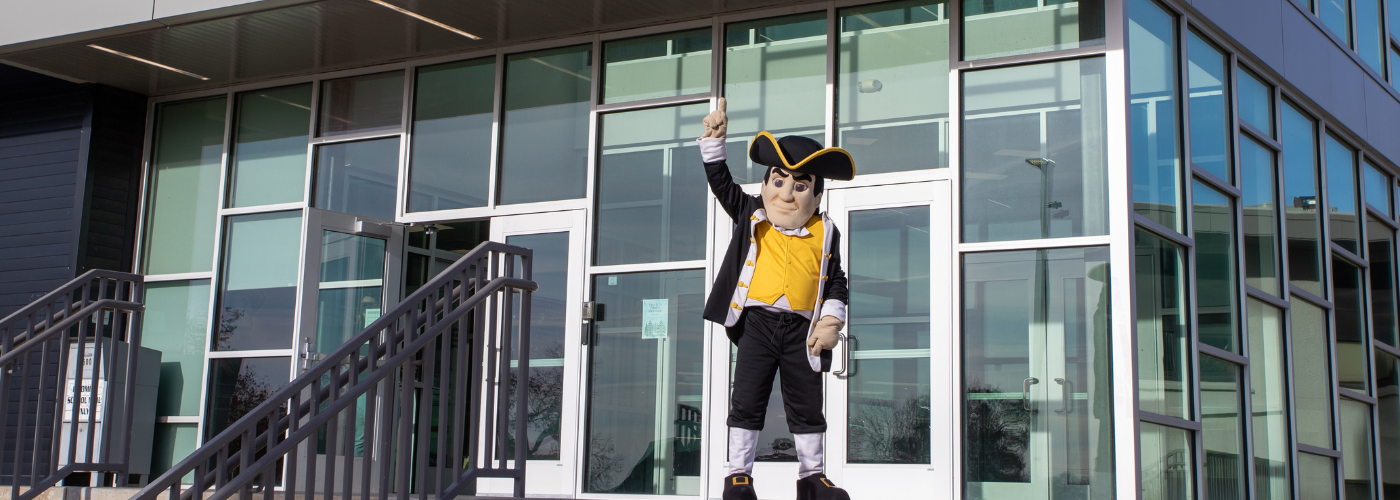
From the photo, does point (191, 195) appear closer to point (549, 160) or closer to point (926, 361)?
point (549, 160)

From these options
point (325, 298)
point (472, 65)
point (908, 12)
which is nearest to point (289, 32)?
point (472, 65)

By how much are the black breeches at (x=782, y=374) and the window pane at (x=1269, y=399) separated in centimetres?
440

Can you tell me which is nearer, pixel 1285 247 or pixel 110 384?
pixel 110 384

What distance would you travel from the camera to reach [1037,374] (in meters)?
6.51

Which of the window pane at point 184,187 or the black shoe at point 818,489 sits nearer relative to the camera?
the black shoe at point 818,489

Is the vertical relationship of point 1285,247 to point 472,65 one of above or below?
below

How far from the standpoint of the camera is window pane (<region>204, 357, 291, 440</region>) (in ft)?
28.5

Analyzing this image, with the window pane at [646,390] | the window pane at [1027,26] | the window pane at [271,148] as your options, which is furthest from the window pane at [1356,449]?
the window pane at [271,148]

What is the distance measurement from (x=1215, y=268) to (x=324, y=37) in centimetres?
595

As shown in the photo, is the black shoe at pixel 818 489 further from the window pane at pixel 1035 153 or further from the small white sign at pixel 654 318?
the small white sign at pixel 654 318

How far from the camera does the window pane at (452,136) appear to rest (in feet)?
27.7

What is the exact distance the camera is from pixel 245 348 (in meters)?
8.83

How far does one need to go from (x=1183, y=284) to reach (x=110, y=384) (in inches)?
225

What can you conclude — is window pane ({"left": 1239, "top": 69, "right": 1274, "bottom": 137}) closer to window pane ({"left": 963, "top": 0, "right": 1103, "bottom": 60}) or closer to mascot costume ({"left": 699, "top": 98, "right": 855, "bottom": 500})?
window pane ({"left": 963, "top": 0, "right": 1103, "bottom": 60})
